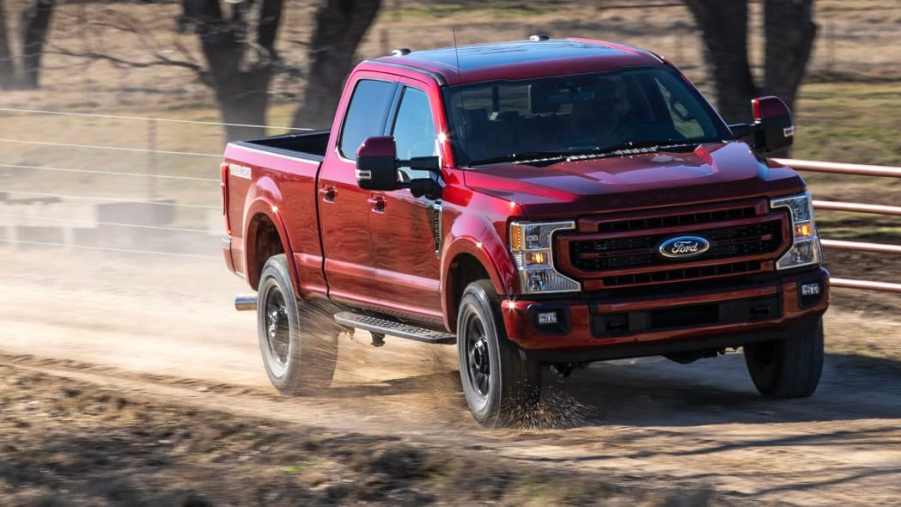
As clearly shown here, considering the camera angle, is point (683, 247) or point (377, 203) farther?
point (377, 203)

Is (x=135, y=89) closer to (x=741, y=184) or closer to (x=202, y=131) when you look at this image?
(x=202, y=131)

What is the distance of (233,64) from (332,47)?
182cm

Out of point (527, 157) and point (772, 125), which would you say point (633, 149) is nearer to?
point (527, 157)

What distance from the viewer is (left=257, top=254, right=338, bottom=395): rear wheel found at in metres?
10.5

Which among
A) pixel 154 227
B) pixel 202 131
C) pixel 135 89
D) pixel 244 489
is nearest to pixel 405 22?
pixel 135 89

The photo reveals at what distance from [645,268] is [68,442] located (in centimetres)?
281

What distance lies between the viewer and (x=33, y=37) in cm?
3195

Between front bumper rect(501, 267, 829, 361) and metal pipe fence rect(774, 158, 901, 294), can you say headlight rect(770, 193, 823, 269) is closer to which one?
front bumper rect(501, 267, 829, 361)

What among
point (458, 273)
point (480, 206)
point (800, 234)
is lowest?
point (458, 273)

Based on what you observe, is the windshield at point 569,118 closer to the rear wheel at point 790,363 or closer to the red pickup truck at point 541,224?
the red pickup truck at point 541,224

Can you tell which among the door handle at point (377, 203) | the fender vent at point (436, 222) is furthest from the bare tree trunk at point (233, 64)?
the fender vent at point (436, 222)

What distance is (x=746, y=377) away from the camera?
10.0 meters

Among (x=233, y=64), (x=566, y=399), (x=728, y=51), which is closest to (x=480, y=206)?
(x=566, y=399)

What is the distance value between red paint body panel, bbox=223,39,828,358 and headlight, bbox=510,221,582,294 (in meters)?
0.05
